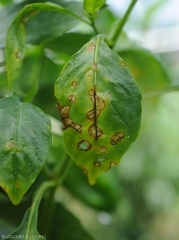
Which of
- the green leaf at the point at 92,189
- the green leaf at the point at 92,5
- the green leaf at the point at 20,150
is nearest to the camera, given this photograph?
the green leaf at the point at 20,150

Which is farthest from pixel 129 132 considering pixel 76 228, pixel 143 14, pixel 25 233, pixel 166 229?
pixel 166 229

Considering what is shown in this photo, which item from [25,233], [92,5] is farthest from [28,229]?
[92,5]

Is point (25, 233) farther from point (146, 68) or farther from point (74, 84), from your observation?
point (146, 68)

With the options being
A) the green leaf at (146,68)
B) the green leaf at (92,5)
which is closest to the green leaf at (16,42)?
the green leaf at (92,5)

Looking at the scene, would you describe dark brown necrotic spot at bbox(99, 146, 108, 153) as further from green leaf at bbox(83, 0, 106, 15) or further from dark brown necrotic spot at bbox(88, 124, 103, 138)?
green leaf at bbox(83, 0, 106, 15)

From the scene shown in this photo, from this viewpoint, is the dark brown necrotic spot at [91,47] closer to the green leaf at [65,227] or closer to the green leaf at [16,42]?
the green leaf at [16,42]

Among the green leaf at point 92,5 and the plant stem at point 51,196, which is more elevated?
the green leaf at point 92,5

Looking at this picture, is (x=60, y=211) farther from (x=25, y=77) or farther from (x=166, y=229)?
(x=166, y=229)
